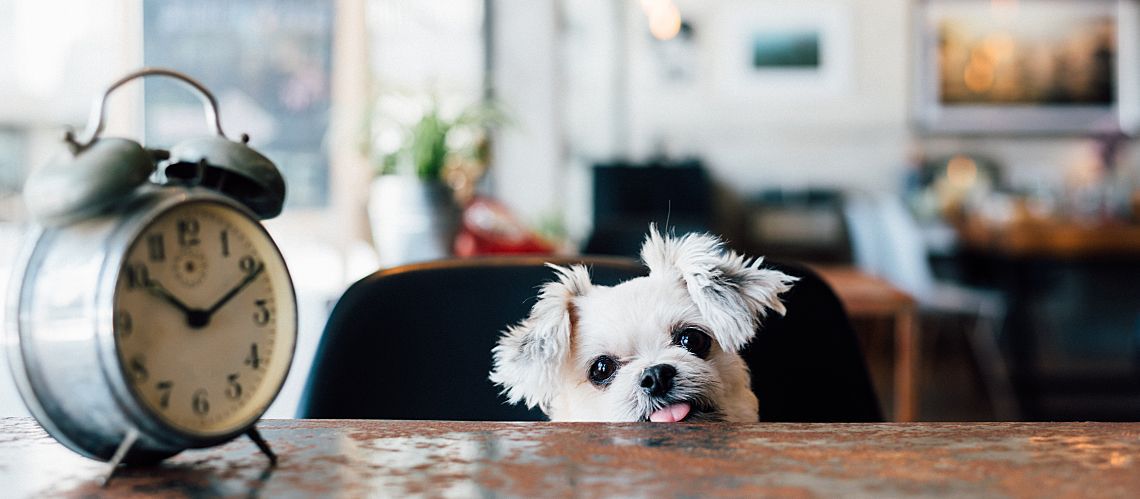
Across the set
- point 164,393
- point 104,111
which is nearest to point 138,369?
point 164,393

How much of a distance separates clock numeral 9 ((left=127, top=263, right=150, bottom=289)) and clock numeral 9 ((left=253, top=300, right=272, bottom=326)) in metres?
0.07

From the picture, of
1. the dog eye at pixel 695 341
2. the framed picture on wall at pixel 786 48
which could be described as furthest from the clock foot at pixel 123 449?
the framed picture on wall at pixel 786 48

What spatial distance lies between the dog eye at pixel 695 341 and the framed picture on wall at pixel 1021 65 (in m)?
5.95

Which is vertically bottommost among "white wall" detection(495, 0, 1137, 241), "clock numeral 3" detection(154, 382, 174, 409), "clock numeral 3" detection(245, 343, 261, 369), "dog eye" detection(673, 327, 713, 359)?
"dog eye" detection(673, 327, 713, 359)

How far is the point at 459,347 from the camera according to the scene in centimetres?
110

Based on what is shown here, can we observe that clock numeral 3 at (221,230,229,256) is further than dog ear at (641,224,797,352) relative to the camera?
No

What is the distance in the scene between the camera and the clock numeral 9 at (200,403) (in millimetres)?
548

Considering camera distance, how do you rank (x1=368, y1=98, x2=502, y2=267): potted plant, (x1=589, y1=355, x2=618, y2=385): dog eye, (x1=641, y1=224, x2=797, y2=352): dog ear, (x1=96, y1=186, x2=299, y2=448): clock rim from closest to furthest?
(x1=96, y1=186, x2=299, y2=448): clock rim → (x1=641, y1=224, x2=797, y2=352): dog ear → (x1=589, y1=355, x2=618, y2=385): dog eye → (x1=368, y1=98, x2=502, y2=267): potted plant

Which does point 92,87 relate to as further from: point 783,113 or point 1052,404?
point 783,113

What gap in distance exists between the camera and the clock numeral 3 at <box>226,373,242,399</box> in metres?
0.57

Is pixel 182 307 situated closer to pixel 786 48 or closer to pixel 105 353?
pixel 105 353

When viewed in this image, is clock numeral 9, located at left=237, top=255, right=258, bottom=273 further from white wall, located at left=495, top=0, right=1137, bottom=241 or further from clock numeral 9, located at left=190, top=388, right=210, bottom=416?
white wall, located at left=495, top=0, right=1137, bottom=241

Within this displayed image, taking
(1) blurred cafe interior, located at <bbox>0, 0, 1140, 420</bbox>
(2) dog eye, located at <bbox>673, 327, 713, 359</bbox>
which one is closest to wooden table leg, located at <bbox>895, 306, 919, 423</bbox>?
(1) blurred cafe interior, located at <bbox>0, 0, 1140, 420</bbox>

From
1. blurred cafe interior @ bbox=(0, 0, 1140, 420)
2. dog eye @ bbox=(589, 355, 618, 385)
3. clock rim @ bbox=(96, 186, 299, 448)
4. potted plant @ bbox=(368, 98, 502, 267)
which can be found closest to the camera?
clock rim @ bbox=(96, 186, 299, 448)
